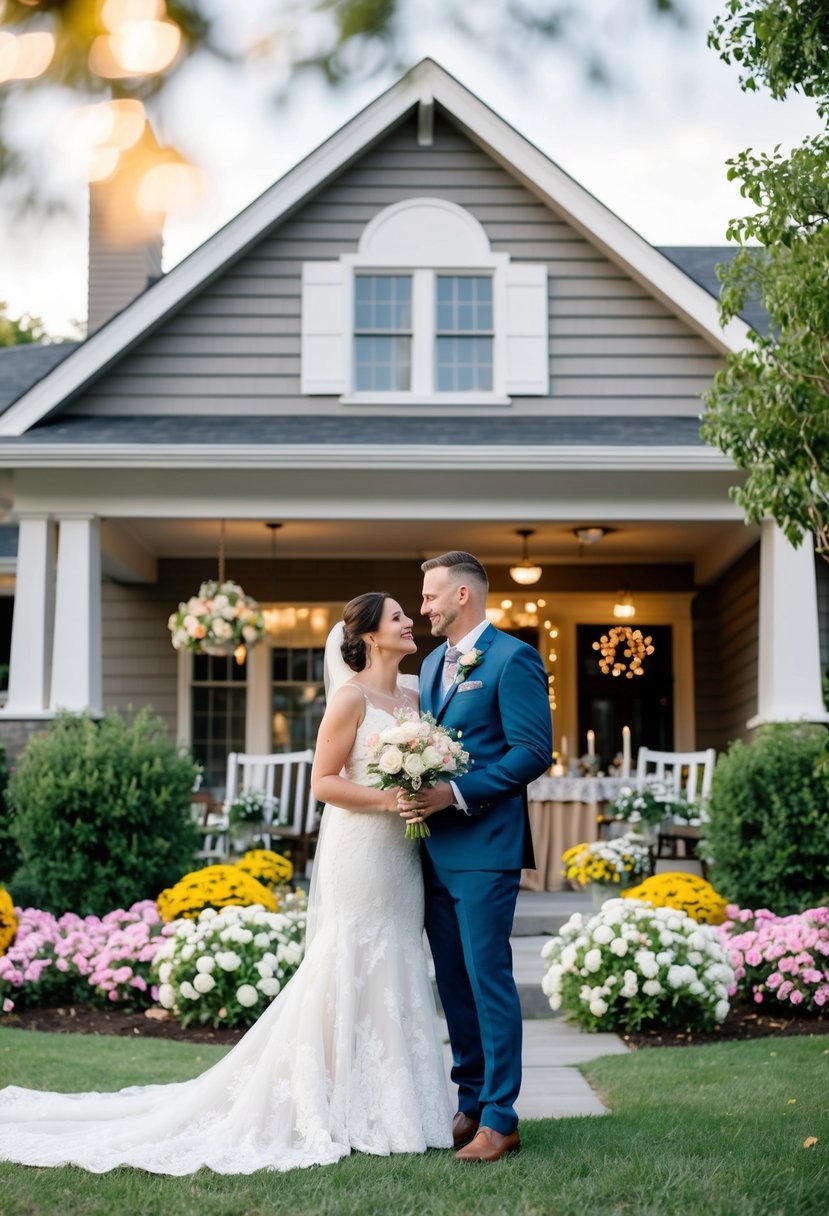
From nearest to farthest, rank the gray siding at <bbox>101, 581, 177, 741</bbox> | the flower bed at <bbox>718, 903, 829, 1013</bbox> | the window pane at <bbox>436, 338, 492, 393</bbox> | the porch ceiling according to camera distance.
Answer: the flower bed at <bbox>718, 903, 829, 1013</bbox>, the porch ceiling, the window pane at <bbox>436, 338, 492, 393</bbox>, the gray siding at <bbox>101, 581, 177, 741</bbox>

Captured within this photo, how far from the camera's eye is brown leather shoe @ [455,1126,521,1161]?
14.2ft

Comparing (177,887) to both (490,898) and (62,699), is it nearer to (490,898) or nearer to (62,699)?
(62,699)

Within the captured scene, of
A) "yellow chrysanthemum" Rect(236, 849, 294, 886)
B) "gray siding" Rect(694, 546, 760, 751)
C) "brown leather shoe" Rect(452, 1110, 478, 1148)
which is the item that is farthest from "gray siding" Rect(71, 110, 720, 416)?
"brown leather shoe" Rect(452, 1110, 478, 1148)

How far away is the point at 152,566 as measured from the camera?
13.1 meters

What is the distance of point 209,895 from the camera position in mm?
8445

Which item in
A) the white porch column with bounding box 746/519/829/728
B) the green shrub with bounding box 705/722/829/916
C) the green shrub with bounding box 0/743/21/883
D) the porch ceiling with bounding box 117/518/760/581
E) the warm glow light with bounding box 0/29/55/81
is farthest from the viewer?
the porch ceiling with bounding box 117/518/760/581

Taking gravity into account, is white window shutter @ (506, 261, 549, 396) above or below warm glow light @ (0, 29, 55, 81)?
above

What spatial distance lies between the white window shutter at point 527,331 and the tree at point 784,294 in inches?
165

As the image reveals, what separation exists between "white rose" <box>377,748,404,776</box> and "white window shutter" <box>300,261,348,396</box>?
7312 mm

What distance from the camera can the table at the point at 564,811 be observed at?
11.4 metres

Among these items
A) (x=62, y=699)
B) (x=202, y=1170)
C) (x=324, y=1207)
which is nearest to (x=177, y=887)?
(x=62, y=699)

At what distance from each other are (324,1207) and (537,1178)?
27.9 inches

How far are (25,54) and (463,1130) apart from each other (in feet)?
13.4

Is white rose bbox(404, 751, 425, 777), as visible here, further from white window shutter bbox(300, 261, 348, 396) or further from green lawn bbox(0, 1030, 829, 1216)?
white window shutter bbox(300, 261, 348, 396)
